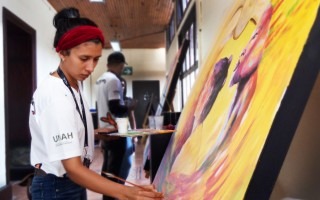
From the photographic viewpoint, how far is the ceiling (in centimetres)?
642

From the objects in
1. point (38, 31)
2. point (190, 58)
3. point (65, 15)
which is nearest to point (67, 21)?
point (65, 15)

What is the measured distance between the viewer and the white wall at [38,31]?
12.3 ft

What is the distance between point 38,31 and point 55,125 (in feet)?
15.6

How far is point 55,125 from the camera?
92 cm

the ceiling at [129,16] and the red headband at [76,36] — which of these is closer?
the red headband at [76,36]

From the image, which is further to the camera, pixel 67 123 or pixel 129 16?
pixel 129 16

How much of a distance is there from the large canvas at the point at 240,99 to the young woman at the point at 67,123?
0.53ft

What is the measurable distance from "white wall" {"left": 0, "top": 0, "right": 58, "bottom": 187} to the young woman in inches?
117

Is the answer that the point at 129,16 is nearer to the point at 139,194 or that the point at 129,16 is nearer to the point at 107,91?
→ the point at 107,91

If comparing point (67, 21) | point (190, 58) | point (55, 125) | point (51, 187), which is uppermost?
point (190, 58)

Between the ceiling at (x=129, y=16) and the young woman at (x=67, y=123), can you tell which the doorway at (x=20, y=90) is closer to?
the ceiling at (x=129, y=16)

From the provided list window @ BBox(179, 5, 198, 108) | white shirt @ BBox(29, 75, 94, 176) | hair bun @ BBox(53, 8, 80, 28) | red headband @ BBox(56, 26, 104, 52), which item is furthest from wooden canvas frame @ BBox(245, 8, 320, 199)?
window @ BBox(179, 5, 198, 108)

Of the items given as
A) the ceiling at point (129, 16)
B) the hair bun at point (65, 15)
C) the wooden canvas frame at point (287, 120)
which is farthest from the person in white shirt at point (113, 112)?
the ceiling at point (129, 16)

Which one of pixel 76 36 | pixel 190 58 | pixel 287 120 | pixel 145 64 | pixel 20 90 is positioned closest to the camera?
pixel 287 120
